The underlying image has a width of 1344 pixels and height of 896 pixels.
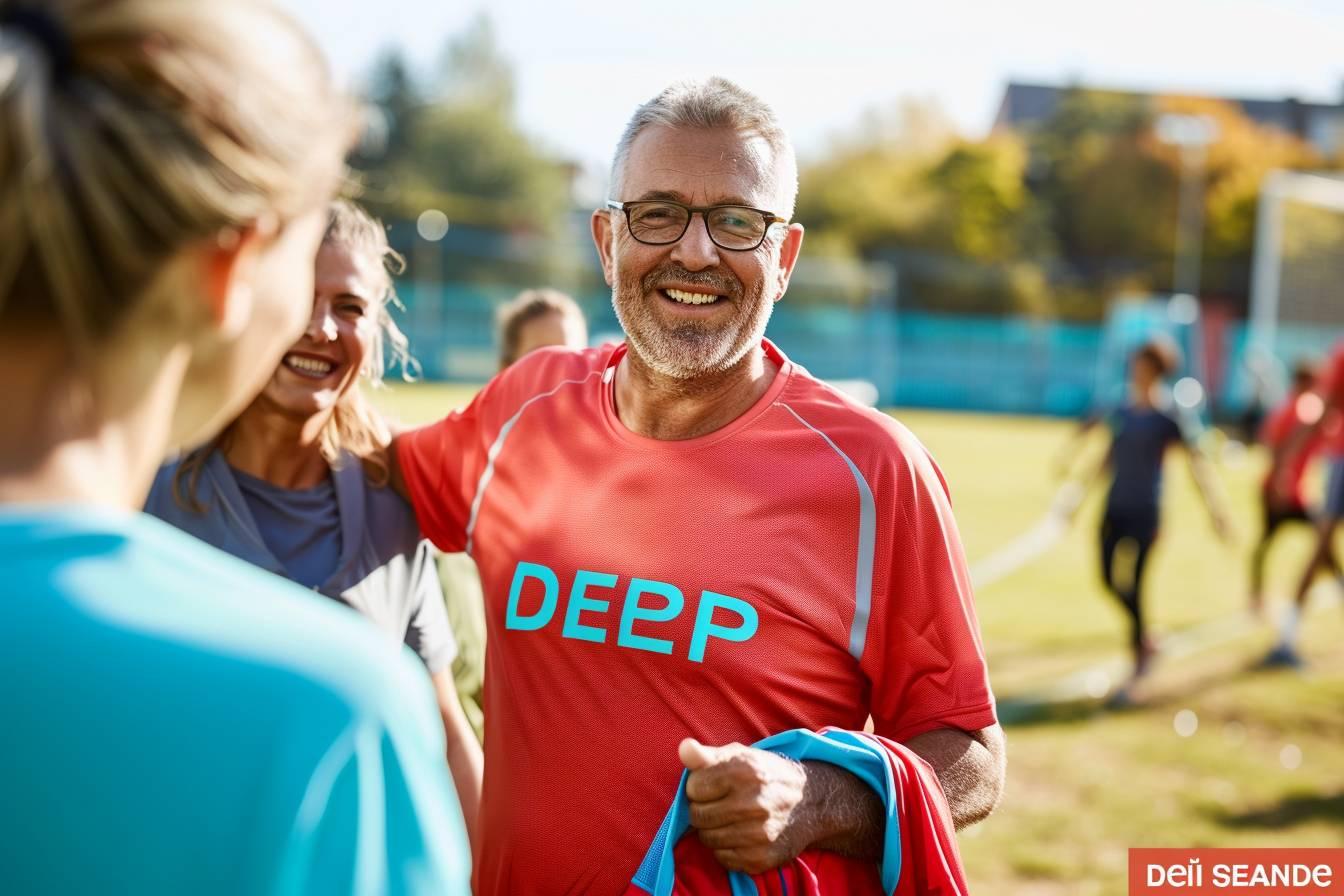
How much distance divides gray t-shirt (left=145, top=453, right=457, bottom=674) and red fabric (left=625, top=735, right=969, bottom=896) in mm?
855

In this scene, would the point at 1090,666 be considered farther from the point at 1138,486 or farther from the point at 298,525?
the point at 298,525

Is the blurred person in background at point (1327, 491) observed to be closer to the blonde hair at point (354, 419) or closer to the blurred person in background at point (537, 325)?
the blurred person in background at point (537, 325)

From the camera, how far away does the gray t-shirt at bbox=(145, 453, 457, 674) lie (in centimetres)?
261

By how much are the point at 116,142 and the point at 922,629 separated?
1.63 m

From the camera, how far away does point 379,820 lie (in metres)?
1.04

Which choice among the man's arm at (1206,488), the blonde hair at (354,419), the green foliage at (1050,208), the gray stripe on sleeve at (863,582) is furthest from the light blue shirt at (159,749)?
the green foliage at (1050,208)

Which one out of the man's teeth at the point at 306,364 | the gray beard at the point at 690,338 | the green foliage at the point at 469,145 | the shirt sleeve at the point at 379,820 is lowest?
the shirt sleeve at the point at 379,820

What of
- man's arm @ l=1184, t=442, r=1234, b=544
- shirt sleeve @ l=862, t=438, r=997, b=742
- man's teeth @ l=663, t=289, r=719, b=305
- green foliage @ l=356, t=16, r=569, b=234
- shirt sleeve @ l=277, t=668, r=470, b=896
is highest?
green foliage @ l=356, t=16, r=569, b=234

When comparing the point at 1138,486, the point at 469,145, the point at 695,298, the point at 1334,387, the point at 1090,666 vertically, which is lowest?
the point at 1090,666

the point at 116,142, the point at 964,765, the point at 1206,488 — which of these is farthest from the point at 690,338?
the point at 1206,488

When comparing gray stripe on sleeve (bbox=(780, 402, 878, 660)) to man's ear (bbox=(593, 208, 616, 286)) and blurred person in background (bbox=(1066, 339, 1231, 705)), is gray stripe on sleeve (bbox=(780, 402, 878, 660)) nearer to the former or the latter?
man's ear (bbox=(593, 208, 616, 286))

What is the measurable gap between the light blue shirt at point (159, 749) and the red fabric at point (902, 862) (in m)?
1.22

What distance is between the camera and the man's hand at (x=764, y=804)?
6.78 feet
